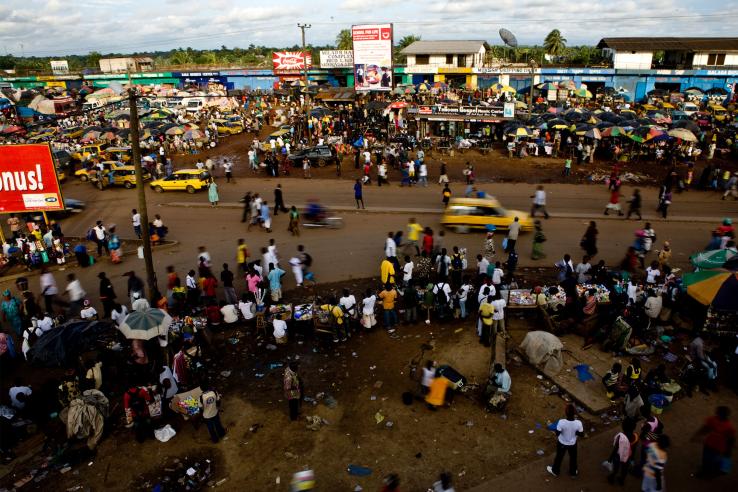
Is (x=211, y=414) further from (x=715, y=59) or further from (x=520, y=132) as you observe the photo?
(x=715, y=59)

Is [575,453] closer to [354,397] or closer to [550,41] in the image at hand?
[354,397]

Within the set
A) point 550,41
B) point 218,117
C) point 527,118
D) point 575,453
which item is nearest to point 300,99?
point 218,117

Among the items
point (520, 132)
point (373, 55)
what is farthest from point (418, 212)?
point (373, 55)

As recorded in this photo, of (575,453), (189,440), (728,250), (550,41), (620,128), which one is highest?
(550,41)

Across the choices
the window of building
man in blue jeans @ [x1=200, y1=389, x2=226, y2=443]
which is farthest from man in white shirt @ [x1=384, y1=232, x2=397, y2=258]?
the window of building

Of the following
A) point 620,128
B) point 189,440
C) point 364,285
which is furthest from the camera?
point 620,128

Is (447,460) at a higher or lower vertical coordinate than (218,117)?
lower
